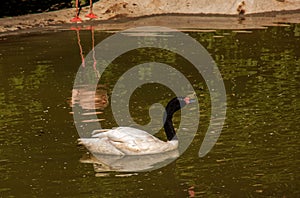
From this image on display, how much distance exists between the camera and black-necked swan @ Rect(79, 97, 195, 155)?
40.2 feet

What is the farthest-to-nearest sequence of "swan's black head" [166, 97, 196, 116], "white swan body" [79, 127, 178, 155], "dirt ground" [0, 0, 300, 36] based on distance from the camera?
"dirt ground" [0, 0, 300, 36]
"swan's black head" [166, 97, 196, 116]
"white swan body" [79, 127, 178, 155]

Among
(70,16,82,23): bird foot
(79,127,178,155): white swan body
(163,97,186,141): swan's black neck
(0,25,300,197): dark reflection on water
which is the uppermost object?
(163,97,186,141): swan's black neck

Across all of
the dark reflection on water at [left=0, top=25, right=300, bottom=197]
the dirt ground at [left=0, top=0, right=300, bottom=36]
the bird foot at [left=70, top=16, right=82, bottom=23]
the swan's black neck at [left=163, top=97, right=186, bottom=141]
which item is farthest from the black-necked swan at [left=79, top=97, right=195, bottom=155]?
the bird foot at [left=70, top=16, right=82, bottom=23]

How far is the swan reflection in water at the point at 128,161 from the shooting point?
11.9m

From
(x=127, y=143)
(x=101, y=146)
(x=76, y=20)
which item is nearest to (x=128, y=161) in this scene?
(x=127, y=143)

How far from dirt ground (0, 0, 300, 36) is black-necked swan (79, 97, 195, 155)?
14401 millimetres

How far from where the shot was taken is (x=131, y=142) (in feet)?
40.2

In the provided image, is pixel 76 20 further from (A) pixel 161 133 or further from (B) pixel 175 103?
(B) pixel 175 103

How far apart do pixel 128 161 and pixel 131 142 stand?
30 centimetres

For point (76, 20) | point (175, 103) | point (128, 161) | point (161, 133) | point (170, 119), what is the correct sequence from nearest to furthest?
1. point (128, 161)
2. point (170, 119)
3. point (175, 103)
4. point (161, 133)
5. point (76, 20)

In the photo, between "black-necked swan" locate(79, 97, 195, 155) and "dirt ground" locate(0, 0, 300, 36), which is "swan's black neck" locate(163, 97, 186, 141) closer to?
"black-necked swan" locate(79, 97, 195, 155)

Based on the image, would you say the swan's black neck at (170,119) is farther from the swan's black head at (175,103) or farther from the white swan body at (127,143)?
the white swan body at (127,143)

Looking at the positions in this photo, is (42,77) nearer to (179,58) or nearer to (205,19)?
(179,58)

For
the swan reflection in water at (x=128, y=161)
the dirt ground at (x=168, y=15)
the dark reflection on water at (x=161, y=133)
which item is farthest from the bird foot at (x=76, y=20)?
the swan reflection in water at (x=128, y=161)
